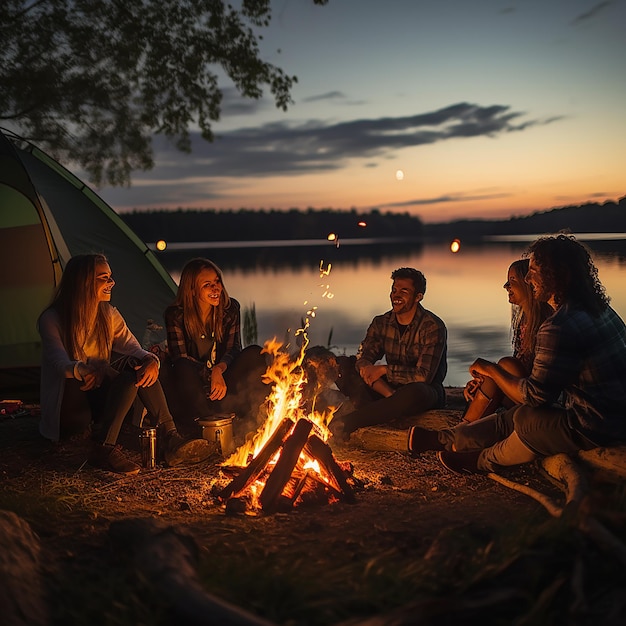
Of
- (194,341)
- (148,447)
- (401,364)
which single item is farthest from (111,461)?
(401,364)

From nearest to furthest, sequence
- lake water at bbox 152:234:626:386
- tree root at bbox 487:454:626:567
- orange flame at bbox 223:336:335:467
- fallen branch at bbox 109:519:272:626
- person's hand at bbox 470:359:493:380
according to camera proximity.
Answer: fallen branch at bbox 109:519:272:626, tree root at bbox 487:454:626:567, person's hand at bbox 470:359:493:380, orange flame at bbox 223:336:335:467, lake water at bbox 152:234:626:386

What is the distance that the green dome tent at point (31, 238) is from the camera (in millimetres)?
7742

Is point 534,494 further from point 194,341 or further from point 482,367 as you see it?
point 194,341

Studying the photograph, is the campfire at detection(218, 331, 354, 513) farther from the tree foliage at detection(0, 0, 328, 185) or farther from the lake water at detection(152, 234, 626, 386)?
the tree foliage at detection(0, 0, 328, 185)

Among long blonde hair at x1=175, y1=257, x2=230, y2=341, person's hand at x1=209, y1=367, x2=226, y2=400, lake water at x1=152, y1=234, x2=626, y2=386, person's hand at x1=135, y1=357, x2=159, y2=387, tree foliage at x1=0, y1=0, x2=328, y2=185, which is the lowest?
lake water at x1=152, y1=234, x2=626, y2=386

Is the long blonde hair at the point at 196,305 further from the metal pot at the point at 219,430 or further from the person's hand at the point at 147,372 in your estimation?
the metal pot at the point at 219,430

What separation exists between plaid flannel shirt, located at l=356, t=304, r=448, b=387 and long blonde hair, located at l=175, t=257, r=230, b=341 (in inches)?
49.2

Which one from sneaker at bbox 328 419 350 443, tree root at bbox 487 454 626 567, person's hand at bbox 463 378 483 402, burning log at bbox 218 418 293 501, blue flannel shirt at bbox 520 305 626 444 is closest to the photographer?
tree root at bbox 487 454 626 567

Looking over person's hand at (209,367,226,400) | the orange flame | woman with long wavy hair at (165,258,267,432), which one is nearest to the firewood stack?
the orange flame

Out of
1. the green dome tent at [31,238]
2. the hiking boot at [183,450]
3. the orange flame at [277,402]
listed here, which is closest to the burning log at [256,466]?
the orange flame at [277,402]

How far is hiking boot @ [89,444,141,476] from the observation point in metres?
5.14

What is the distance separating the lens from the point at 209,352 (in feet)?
20.4

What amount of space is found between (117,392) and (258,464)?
1.38 metres

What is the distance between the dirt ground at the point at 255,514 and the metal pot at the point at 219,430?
0.13 meters
